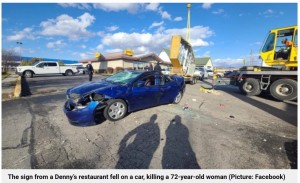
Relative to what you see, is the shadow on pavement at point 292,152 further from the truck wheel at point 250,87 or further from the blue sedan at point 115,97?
the truck wheel at point 250,87

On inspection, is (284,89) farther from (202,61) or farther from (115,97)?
(202,61)

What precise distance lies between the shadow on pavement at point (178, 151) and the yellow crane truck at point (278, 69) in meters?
6.51

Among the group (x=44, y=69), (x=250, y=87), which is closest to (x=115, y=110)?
(x=250, y=87)

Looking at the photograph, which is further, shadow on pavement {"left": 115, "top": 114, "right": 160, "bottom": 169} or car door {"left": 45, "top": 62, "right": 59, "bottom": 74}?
car door {"left": 45, "top": 62, "right": 59, "bottom": 74}

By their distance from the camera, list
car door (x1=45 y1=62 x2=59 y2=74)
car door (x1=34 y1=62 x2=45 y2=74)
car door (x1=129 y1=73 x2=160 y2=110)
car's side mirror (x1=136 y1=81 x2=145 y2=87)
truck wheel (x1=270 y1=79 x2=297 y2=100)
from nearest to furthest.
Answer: car door (x1=129 y1=73 x2=160 y2=110) < car's side mirror (x1=136 y1=81 x2=145 y2=87) < truck wheel (x1=270 y1=79 x2=297 y2=100) < car door (x1=34 y1=62 x2=45 y2=74) < car door (x1=45 y1=62 x2=59 y2=74)

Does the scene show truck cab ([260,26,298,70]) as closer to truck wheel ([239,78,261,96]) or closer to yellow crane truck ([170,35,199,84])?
truck wheel ([239,78,261,96])

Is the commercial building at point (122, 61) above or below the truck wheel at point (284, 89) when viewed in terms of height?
above

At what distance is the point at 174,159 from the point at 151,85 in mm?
2747

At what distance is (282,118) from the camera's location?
4.82 metres

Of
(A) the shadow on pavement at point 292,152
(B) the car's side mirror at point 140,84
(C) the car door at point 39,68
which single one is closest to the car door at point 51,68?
(C) the car door at point 39,68

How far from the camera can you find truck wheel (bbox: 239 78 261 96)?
8234 millimetres

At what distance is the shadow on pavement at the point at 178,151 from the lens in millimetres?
2542

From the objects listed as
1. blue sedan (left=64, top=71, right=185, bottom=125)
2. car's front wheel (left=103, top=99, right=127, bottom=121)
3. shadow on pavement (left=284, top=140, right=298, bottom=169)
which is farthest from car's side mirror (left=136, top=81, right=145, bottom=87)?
shadow on pavement (left=284, top=140, right=298, bottom=169)
